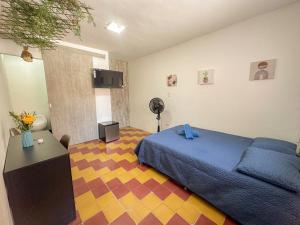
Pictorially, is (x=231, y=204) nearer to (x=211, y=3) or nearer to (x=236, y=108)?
(x=236, y=108)

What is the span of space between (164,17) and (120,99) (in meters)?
3.03

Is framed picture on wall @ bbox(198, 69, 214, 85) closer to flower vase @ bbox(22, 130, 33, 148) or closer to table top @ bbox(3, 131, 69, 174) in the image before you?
table top @ bbox(3, 131, 69, 174)

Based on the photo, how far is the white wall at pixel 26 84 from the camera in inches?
115

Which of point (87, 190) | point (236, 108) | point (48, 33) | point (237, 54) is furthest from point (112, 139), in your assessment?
point (237, 54)

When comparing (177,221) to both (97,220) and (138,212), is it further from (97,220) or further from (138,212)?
(97,220)

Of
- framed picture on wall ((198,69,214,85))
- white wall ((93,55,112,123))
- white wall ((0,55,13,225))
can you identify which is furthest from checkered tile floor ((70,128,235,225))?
framed picture on wall ((198,69,214,85))

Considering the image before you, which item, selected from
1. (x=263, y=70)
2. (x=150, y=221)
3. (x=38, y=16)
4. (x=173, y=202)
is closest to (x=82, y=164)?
(x=150, y=221)

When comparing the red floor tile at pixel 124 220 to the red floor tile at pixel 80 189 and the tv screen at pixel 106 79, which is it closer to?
the red floor tile at pixel 80 189

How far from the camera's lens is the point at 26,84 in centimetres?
315

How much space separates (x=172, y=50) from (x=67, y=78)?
8.66 ft

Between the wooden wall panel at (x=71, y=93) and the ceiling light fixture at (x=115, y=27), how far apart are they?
1295 mm

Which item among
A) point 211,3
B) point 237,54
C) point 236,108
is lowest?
point 236,108

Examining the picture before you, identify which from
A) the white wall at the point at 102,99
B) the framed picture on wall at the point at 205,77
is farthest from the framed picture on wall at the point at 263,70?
the white wall at the point at 102,99

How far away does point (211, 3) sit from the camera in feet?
5.54
